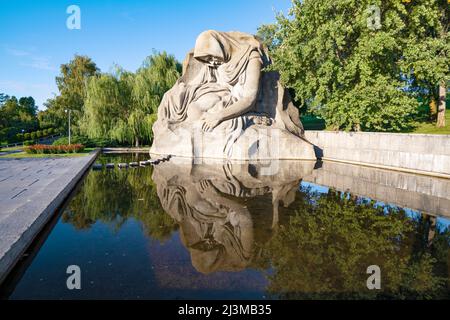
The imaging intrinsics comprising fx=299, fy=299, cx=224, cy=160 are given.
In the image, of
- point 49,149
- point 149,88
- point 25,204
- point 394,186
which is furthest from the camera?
point 149,88

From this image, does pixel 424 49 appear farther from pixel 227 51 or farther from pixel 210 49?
pixel 210 49

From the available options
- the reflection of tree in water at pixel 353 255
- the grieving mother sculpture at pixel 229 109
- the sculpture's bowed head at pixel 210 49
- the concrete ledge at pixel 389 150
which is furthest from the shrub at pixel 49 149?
the reflection of tree in water at pixel 353 255

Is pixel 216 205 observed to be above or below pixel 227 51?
below

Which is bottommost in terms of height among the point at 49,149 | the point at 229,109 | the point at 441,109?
the point at 49,149

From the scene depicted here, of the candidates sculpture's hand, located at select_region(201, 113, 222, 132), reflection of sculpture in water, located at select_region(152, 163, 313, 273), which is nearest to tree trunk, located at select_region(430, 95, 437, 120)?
reflection of sculpture in water, located at select_region(152, 163, 313, 273)

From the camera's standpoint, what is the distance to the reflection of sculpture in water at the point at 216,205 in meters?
4.19

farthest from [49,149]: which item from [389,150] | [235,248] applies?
[389,150]

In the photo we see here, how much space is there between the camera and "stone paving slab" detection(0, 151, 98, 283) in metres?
3.82

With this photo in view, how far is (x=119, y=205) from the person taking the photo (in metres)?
6.84

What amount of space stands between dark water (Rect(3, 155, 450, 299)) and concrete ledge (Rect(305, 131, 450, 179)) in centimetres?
559

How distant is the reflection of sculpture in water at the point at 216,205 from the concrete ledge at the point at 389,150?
495cm

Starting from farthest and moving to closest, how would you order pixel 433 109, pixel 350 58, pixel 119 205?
1. pixel 433 109
2. pixel 350 58
3. pixel 119 205

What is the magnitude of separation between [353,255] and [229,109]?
1158cm

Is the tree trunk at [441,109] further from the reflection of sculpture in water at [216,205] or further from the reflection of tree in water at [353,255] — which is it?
the reflection of tree in water at [353,255]
